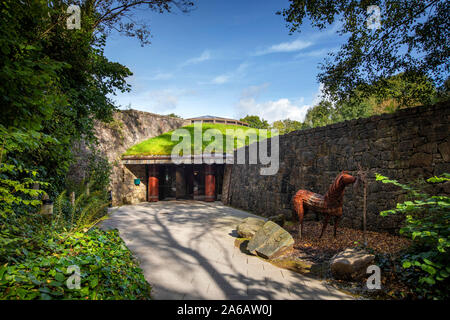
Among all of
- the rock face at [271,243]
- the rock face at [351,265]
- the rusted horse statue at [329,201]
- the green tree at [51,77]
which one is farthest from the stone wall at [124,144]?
the rock face at [351,265]

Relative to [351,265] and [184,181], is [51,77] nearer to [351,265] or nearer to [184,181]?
[351,265]

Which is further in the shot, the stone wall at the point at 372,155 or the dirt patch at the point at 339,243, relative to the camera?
the stone wall at the point at 372,155

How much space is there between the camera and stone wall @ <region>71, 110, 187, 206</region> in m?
14.0

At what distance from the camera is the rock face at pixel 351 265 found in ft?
11.5

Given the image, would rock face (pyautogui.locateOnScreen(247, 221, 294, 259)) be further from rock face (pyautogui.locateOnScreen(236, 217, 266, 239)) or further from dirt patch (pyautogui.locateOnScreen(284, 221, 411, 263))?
rock face (pyautogui.locateOnScreen(236, 217, 266, 239))

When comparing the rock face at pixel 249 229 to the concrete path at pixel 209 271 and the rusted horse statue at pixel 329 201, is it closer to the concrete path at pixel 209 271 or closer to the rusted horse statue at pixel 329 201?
the concrete path at pixel 209 271

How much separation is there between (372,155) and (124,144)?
1415 centimetres

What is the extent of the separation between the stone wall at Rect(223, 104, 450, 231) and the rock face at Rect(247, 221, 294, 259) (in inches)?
85.9

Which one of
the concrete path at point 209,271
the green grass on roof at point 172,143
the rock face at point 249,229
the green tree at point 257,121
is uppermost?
the green tree at point 257,121

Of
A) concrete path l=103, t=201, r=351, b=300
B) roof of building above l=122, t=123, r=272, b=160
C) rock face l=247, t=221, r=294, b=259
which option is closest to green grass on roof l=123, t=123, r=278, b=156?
roof of building above l=122, t=123, r=272, b=160

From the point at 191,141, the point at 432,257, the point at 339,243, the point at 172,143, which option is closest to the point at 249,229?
the point at 339,243

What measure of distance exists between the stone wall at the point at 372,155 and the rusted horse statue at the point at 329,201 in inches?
43.0
